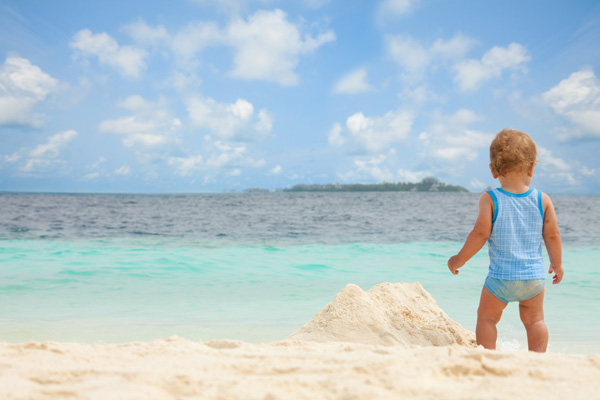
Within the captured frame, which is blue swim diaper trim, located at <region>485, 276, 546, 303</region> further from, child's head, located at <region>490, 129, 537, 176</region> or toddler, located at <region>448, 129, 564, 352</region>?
child's head, located at <region>490, 129, 537, 176</region>

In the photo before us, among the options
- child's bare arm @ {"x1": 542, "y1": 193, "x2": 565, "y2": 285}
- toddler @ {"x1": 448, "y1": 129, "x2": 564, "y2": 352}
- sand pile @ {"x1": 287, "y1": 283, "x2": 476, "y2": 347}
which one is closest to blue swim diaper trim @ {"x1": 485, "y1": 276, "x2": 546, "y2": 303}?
toddler @ {"x1": 448, "y1": 129, "x2": 564, "y2": 352}

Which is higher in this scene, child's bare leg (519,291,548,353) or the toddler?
the toddler

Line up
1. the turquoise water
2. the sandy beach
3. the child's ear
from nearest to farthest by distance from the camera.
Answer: the sandy beach → the child's ear → the turquoise water

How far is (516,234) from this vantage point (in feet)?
9.09

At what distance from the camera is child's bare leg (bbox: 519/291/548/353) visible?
9.25 feet

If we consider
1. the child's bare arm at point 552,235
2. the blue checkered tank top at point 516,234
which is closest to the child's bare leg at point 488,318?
the blue checkered tank top at point 516,234

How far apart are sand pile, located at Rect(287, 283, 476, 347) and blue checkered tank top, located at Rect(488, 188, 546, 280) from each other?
2.24ft

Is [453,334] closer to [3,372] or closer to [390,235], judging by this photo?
[3,372]

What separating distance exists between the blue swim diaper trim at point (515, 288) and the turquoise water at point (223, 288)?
146 centimetres

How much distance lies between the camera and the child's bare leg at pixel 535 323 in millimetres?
2820

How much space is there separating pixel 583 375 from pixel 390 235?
12921mm

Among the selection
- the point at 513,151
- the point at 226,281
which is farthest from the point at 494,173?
the point at 226,281

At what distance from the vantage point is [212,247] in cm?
1205

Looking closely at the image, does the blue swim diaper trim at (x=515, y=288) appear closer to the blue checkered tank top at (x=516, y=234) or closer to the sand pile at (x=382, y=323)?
the blue checkered tank top at (x=516, y=234)
